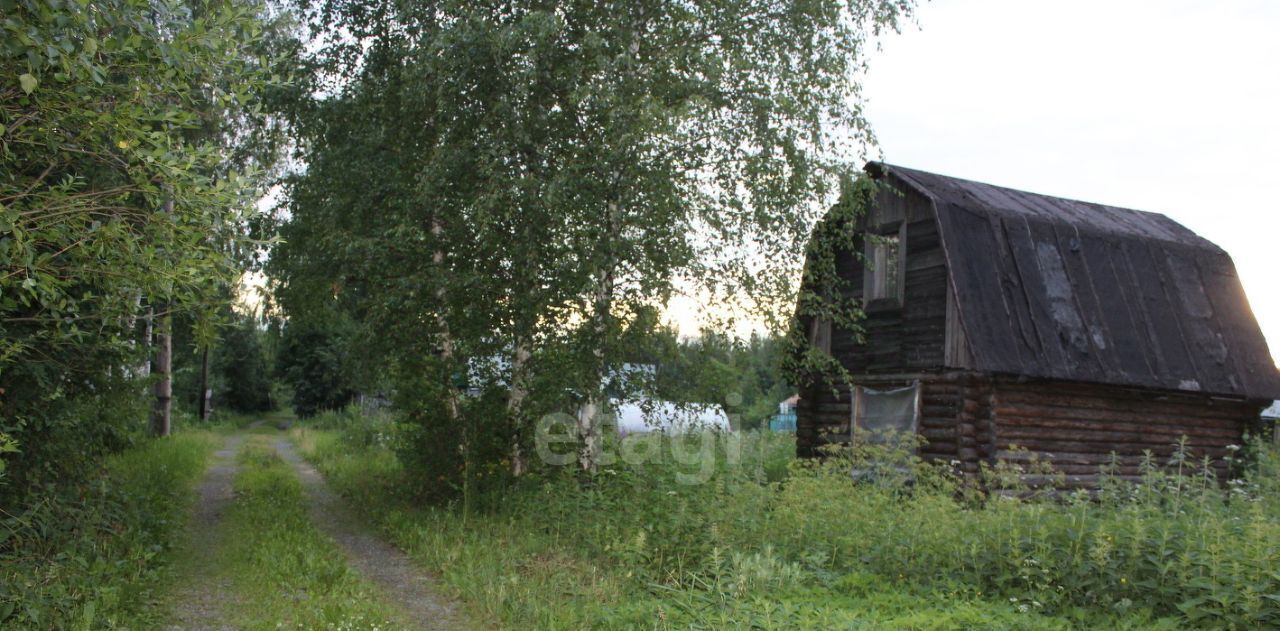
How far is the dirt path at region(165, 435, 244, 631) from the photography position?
24.6 ft

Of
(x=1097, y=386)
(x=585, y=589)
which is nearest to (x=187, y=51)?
(x=585, y=589)

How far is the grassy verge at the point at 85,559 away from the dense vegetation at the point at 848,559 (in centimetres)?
266

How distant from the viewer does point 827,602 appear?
6.83 m

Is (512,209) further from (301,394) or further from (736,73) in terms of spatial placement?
(301,394)

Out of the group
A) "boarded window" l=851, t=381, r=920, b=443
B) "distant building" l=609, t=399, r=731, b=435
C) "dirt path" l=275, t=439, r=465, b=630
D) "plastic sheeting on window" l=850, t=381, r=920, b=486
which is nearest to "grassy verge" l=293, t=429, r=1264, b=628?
"dirt path" l=275, t=439, r=465, b=630

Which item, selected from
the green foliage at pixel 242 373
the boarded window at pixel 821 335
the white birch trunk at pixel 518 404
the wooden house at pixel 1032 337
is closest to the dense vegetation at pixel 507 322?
the white birch trunk at pixel 518 404

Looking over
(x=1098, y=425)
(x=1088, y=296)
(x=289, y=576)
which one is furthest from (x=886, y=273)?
(x=289, y=576)

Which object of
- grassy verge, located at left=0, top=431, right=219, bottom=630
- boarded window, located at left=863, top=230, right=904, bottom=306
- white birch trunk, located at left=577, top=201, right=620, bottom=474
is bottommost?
grassy verge, located at left=0, top=431, right=219, bottom=630

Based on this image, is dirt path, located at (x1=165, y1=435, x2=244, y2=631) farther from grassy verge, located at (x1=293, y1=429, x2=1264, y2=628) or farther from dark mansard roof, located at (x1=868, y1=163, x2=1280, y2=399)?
dark mansard roof, located at (x1=868, y1=163, x2=1280, y2=399)

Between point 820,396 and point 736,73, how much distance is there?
779cm

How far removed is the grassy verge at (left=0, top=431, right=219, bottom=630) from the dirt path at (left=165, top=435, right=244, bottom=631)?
240mm

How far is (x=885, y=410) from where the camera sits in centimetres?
1661

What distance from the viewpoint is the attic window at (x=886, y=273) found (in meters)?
16.2

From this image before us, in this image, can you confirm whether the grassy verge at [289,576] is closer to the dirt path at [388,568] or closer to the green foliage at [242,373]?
the dirt path at [388,568]
